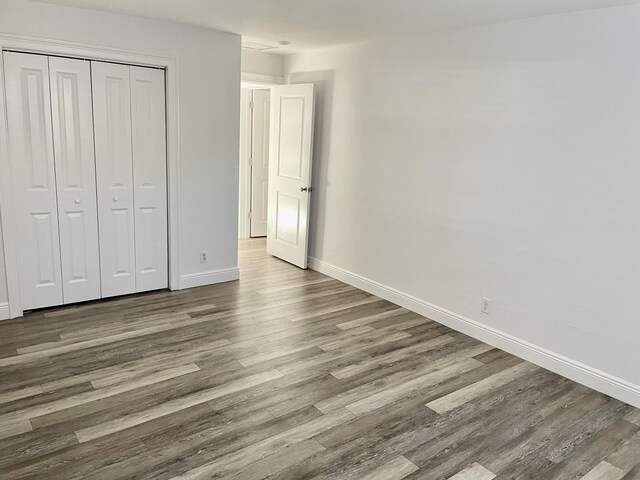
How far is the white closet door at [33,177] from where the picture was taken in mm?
3631

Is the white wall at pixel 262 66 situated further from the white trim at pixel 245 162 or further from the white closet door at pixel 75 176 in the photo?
the white closet door at pixel 75 176

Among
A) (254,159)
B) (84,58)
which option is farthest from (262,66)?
(84,58)

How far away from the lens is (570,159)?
320 centimetres

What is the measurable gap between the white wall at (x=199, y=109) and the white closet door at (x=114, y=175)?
32cm

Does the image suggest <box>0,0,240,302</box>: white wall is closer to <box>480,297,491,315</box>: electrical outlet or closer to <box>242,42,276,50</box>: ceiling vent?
<box>242,42,276,50</box>: ceiling vent

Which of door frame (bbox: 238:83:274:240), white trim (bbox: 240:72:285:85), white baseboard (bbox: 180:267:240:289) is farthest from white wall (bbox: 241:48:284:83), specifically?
white baseboard (bbox: 180:267:240:289)

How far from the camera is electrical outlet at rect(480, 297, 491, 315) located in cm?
382

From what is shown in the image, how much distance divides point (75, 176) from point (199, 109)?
4.07 feet

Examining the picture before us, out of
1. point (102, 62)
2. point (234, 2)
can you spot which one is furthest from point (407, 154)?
point (102, 62)

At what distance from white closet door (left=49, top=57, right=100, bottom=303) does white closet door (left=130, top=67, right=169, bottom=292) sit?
0.37 metres

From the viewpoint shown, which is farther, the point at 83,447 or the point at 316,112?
the point at 316,112

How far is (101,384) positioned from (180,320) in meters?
1.07

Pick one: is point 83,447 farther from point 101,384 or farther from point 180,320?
point 180,320

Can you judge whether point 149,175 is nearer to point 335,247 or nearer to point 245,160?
point 335,247
